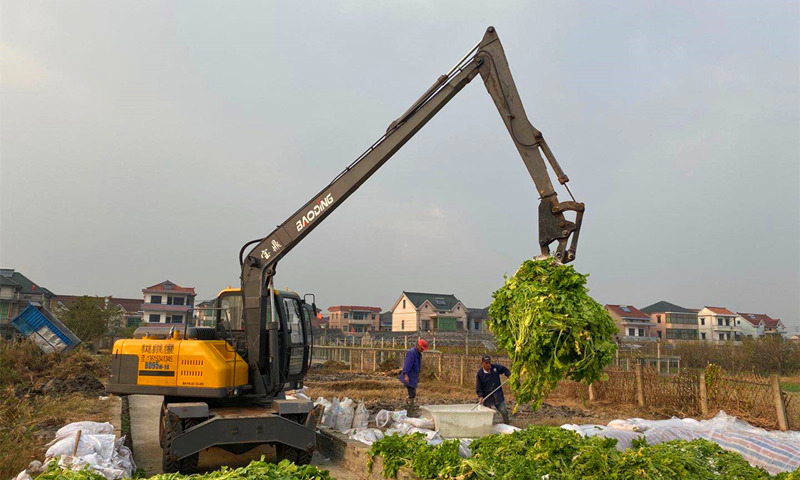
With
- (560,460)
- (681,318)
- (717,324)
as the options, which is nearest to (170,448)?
(560,460)

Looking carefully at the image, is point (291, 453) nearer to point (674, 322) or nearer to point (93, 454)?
point (93, 454)

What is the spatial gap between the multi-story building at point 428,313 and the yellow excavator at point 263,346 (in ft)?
184

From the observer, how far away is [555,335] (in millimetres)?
5816

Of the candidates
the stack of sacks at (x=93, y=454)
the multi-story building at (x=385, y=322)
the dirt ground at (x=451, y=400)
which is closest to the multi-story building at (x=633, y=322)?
the multi-story building at (x=385, y=322)

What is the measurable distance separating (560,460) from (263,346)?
4.71m

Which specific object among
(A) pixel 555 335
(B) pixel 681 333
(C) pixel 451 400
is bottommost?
(C) pixel 451 400

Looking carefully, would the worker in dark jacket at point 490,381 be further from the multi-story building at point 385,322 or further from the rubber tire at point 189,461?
the multi-story building at point 385,322

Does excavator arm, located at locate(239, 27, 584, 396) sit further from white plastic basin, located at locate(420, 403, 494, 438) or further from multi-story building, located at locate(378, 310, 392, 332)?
multi-story building, located at locate(378, 310, 392, 332)

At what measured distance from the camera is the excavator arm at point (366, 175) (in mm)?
7555

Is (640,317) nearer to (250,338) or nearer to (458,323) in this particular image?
(458,323)

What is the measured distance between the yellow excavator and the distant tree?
29.8 m

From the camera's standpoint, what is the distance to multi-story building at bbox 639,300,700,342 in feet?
242

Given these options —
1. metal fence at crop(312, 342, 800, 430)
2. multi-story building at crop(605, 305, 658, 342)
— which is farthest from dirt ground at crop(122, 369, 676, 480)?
multi-story building at crop(605, 305, 658, 342)

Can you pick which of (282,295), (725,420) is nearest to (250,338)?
(282,295)
